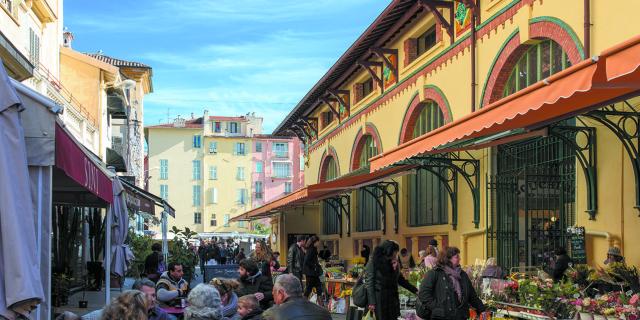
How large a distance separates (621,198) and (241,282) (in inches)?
229

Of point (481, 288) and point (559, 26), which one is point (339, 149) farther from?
point (481, 288)

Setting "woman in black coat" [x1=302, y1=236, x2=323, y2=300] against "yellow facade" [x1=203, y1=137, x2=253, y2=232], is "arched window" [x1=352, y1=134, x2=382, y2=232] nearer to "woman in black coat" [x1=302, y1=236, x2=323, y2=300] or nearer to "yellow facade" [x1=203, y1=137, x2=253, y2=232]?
"woman in black coat" [x1=302, y1=236, x2=323, y2=300]

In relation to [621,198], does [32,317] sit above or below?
below

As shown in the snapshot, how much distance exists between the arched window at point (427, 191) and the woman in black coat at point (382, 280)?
9.66m

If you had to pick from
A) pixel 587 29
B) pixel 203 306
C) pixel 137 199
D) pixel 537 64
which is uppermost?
pixel 587 29

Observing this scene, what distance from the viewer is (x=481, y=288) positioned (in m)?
11.0

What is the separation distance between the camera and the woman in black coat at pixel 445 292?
8.52 m

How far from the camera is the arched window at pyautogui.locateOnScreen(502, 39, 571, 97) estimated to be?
13898 millimetres

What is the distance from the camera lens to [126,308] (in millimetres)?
5262

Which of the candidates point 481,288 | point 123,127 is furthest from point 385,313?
point 123,127

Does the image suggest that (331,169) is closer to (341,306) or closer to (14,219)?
(341,306)

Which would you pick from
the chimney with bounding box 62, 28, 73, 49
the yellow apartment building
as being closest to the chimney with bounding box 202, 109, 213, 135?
the yellow apartment building

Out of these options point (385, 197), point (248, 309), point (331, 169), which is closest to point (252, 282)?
point (248, 309)

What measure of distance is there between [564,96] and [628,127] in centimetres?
545
